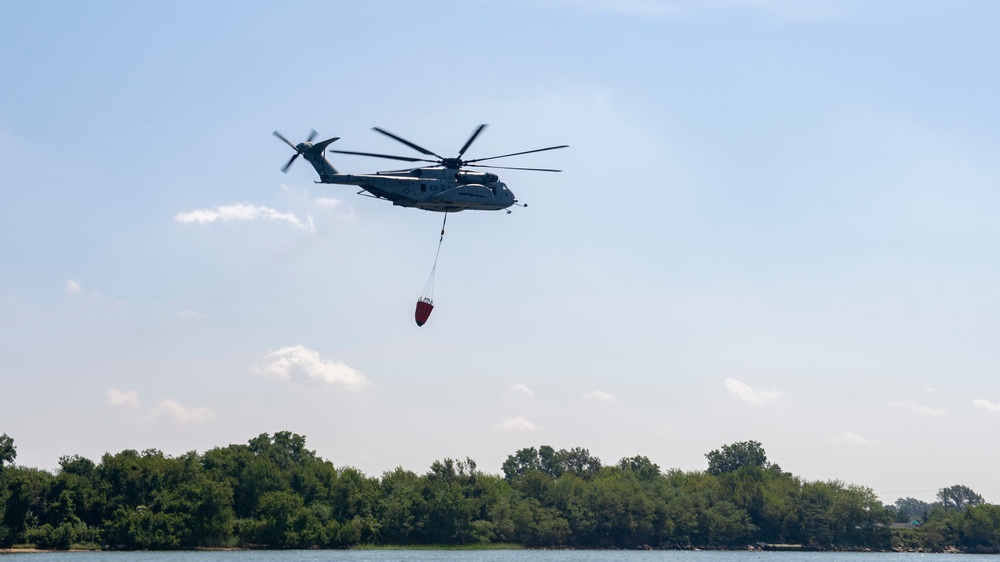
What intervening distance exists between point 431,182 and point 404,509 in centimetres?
9027

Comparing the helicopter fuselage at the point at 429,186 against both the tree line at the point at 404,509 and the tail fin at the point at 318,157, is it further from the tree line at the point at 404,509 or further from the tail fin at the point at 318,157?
the tree line at the point at 404,509

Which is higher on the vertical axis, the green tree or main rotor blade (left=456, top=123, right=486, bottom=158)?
main rotor blade (left=456, top=123, right=486, bottom=158)

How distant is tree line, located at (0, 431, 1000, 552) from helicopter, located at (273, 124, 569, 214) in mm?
71741

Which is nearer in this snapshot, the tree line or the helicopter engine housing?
the helicopter engine housing

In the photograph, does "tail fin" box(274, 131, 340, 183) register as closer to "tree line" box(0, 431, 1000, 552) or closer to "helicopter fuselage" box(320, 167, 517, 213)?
"helicopter fuselage" box(320, 167, 517, 213)

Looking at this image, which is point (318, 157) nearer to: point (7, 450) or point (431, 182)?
point (431, 182)

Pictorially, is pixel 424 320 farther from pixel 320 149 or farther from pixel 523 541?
pixel 523 541

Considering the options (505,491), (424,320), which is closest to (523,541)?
(505,491)

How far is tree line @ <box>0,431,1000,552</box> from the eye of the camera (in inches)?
4705

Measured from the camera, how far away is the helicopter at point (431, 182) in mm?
59438

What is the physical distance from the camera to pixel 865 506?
174 metres

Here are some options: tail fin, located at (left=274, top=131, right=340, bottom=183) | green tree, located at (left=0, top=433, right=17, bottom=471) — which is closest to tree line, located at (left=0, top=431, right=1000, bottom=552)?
green tree, located at (left=0, top=433, right=17, bottom=471)

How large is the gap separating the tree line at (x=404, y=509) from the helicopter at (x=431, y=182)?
235 ft

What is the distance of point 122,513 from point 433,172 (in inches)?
3045
